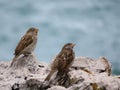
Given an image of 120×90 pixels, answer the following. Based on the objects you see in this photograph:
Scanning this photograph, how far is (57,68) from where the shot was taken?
14.8m

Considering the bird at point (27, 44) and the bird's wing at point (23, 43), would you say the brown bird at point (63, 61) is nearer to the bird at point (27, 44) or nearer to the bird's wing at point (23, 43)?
the bird at point (27, 44)

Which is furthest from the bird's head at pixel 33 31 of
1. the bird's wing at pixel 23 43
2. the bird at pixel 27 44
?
the bird's wing at pixel 23 43

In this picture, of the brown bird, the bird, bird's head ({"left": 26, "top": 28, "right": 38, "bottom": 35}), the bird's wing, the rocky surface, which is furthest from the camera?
bird's head ({"left": 26, "top": 28, "right": 38, "bottom": 35})

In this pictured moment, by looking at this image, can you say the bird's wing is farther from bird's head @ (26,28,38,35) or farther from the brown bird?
the brown bird

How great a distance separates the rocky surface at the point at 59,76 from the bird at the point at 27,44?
329mm

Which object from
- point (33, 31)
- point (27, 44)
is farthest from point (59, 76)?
point (33, 31)

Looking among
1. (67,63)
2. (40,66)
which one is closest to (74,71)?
(67,63)

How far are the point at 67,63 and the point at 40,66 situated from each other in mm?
1413

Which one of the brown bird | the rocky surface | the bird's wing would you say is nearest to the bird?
the bird's wing

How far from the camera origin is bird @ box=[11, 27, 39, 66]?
16891 millimetres

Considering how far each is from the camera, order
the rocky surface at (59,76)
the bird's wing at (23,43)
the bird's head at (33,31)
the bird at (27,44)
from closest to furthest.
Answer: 1. the rocky surface at (59,76)
2. the bird at (27,44)
3. the bird's wing at (23,43)
4. the bird's head at (33,31)

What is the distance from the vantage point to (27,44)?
17297 millimetres

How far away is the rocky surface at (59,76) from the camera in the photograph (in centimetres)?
1356

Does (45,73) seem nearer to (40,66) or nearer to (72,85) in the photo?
(40,66)
